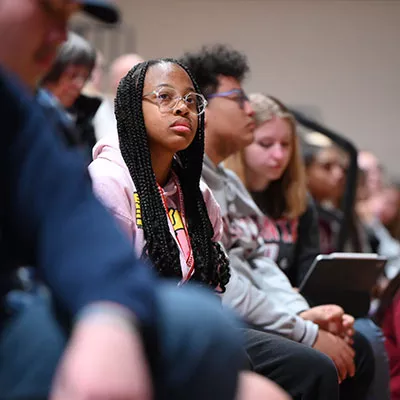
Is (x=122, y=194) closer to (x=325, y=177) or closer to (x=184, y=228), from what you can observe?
(x=184, y=228)

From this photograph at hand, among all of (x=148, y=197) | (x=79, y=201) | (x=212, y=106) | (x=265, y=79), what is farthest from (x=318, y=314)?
(x=265, y=79)

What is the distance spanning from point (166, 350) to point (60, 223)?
0.47ft

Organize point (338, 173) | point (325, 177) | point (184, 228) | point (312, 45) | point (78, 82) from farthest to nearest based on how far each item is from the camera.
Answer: point (312, 45) → point (338, 173) → point (325, 177) → point (78, 82) → point (184, 228)

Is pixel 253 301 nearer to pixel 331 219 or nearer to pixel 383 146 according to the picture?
pixel 331 219

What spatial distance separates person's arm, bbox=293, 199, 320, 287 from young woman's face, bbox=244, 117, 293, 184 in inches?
7.6

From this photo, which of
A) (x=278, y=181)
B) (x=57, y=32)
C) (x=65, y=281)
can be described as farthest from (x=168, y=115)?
(x=278, y=181)

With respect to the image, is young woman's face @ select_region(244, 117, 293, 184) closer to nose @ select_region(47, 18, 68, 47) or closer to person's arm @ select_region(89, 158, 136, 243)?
person's arm @ select_region(89, 158, 136, 243)

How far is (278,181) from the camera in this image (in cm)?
243

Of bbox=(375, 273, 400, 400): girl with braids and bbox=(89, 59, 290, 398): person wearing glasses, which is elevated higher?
bbox=(89, 59, 290, 398): person wearing glasses

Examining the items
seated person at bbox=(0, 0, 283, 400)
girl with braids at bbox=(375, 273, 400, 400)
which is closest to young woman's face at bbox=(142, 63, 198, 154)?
seated person at bbox=(0, 0, 283, 400)

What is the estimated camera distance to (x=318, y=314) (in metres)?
1.94

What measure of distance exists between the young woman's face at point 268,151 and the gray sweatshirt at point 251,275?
0.71ft

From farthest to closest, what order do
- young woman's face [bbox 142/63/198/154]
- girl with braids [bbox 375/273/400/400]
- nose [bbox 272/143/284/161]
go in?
nose [bbox 272/143/284/161], girl with braids [bbox 375/273/400/400], young woman's face [bbox 142/63/198/154]

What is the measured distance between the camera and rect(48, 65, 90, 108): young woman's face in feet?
7.20
